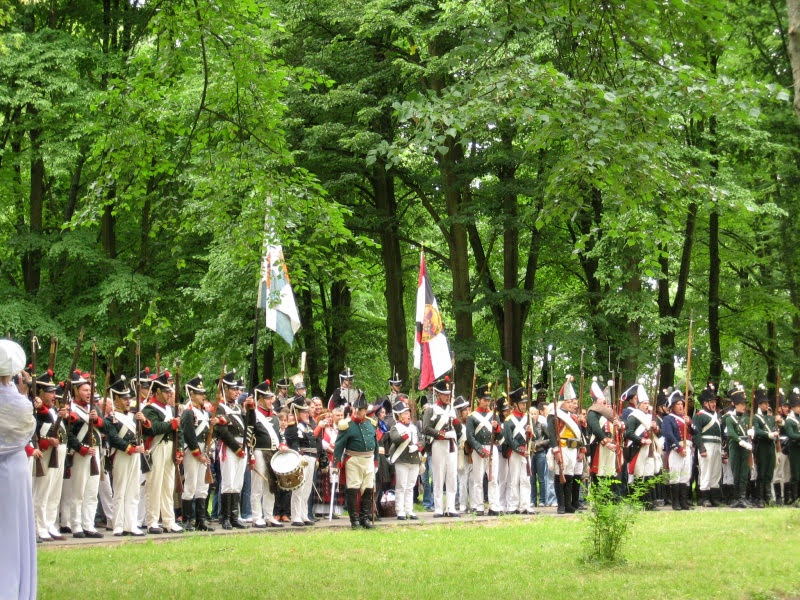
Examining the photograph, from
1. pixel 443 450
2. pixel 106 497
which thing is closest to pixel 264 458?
pixel 106 497

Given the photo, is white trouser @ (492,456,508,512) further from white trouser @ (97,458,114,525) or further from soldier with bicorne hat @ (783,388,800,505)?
white trouser @ (97,458,114,525)

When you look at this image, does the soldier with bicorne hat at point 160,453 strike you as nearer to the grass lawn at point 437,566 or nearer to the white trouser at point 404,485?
the grass lawn at point 437,566

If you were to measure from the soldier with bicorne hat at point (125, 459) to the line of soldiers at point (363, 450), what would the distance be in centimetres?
2

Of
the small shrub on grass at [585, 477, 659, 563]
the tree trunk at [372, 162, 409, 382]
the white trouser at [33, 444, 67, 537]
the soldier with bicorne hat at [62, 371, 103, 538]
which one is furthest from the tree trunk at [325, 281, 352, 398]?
the small shrub on grass at [585, 477, 659, 563]

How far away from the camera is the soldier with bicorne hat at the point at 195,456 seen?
14789mm

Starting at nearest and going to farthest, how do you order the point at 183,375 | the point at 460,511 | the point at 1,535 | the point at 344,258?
the point at 1,535, the point at 344,258, the point at 460,511, the point at 183,375

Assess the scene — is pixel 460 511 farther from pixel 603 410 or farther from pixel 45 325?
pixel 45 325

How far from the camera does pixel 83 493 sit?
1434 centimetres

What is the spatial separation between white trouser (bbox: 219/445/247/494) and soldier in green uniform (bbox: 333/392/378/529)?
1441mm

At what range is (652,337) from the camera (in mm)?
28062

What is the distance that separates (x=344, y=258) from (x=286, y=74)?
241 centimetres

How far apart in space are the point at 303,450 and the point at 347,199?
13.1 m

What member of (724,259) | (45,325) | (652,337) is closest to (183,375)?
(45,325)

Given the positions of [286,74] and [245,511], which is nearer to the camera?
[286,74]
